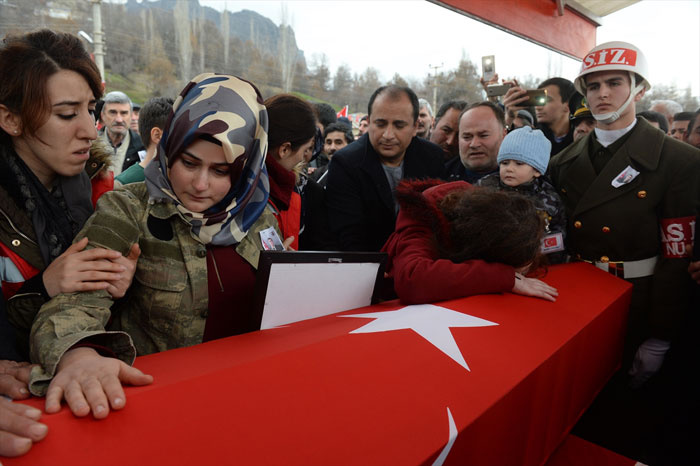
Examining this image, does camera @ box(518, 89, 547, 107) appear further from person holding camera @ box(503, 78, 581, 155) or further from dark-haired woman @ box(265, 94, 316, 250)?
dark-haired woman @ box(265, 94, 316, 250)

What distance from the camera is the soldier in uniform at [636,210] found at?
7.08 feet

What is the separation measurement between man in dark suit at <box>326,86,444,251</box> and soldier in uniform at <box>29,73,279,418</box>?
46.4 inches

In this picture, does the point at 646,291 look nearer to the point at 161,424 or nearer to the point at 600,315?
the point at 600,315

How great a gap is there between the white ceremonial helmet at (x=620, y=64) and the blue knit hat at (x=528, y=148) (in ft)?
1.31

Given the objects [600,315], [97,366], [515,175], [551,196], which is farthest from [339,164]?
[97,366]

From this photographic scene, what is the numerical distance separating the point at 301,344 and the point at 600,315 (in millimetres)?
1201

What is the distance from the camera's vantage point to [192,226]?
1.30m

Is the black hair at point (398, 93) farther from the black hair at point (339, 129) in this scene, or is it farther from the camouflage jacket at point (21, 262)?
the black hair at point (339, 129)

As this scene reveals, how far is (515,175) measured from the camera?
2.31 m

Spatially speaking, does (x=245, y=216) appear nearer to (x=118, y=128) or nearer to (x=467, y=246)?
(x=467, y=246)

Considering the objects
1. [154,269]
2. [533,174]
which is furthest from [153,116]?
[533,174]

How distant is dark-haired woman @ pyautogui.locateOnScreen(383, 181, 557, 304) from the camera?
1.47 meters

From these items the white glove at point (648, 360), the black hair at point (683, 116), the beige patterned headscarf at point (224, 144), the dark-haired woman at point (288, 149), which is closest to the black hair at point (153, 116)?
the dark-haired woman at point (288, 149)

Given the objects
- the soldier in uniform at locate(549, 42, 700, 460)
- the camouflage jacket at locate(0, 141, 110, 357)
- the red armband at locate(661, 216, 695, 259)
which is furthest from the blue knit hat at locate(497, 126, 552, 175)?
the camouflage jacket at locate(0, 141, 110, 357)
